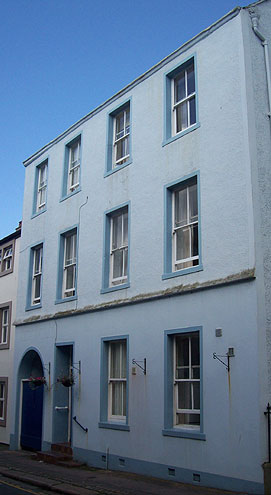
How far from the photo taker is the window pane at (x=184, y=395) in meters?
12.5

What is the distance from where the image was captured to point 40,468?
589 inches

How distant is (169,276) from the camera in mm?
13320

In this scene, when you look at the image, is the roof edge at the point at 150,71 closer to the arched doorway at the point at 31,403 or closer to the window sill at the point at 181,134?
A: the window sill at the point at 181,134

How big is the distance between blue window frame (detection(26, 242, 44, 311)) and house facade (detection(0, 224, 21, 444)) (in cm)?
242

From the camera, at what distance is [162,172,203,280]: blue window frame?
13.2 meters

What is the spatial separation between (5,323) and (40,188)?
6.35 meters

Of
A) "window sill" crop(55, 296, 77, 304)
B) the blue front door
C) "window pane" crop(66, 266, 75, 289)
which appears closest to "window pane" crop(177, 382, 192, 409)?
"window sill" crop(55, 296, 77, 304)

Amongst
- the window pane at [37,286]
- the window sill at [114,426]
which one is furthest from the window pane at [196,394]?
the window pane at [37,286]

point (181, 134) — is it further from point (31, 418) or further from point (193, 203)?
point (31, 418)

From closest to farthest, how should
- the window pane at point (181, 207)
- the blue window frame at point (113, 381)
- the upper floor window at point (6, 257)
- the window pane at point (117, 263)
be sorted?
the window pane at point (181, 207)
the blue window frame at point (113, 381)
the window pane at point (117, 263)
the upper floor window at point (6, 257)

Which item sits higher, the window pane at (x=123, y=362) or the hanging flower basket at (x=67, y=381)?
the window pane at (x=123, y=362)

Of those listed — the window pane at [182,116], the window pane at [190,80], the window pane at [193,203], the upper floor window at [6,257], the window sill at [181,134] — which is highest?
the window pane at [190,80]

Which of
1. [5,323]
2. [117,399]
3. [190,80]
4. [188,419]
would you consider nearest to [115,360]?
[117,399]

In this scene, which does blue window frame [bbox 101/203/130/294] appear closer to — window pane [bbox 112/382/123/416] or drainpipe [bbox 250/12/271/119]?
window pane [bbox 112/382/123/416]
